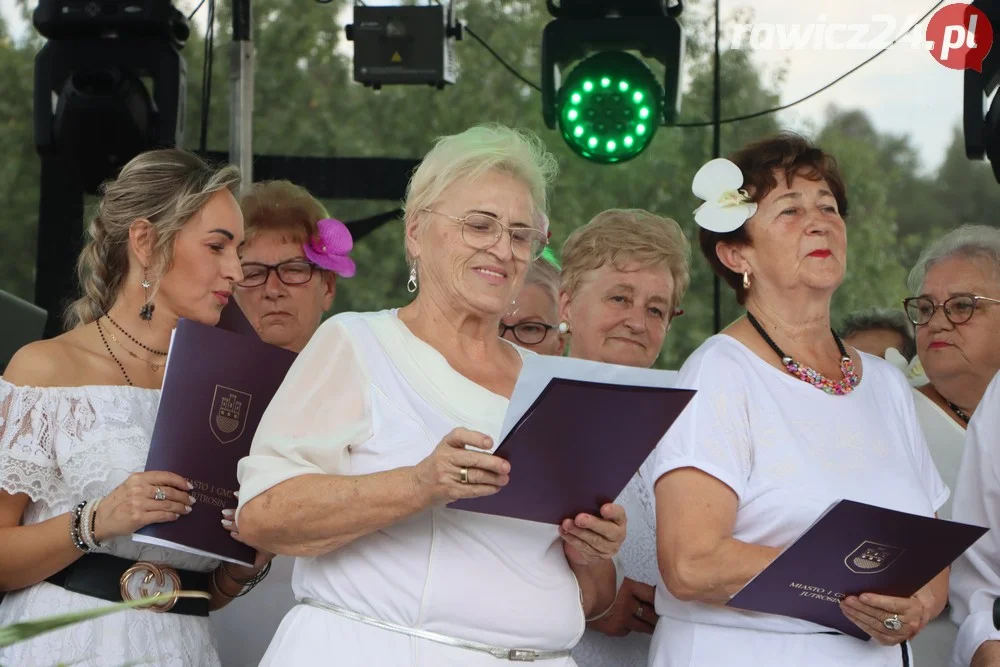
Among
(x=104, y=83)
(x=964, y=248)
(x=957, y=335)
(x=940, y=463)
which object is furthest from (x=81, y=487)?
(x=104, y=83)

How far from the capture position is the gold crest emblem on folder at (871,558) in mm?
2123

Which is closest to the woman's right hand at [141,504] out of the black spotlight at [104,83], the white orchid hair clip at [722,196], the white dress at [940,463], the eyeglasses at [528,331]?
the white orchid hair clip at [722,196]

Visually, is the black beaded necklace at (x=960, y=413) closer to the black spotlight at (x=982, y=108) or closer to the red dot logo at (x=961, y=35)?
the black spotlight at (x=982, y=108)

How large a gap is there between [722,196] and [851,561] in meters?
0.80

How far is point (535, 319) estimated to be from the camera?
150 inches

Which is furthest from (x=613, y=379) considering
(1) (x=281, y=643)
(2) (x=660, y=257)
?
(2) (x=660, y=257)

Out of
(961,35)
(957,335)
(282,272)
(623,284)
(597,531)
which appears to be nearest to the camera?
(597,531)

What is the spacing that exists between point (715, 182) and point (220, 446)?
1.11 metres

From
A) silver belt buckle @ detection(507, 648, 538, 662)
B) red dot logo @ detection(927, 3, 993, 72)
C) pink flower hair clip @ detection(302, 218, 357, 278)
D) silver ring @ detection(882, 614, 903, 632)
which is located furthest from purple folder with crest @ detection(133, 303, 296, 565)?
red dot logo @ detection(927, 3, 993, 72)

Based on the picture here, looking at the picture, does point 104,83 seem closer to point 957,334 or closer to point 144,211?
point 144,211

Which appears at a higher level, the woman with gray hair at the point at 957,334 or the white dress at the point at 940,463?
the woman with gray hair at the point at 957,334

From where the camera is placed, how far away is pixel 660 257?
3.35 m

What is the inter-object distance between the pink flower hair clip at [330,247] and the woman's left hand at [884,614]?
1.87 m

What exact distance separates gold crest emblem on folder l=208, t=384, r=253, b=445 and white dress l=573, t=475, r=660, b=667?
898 mm
